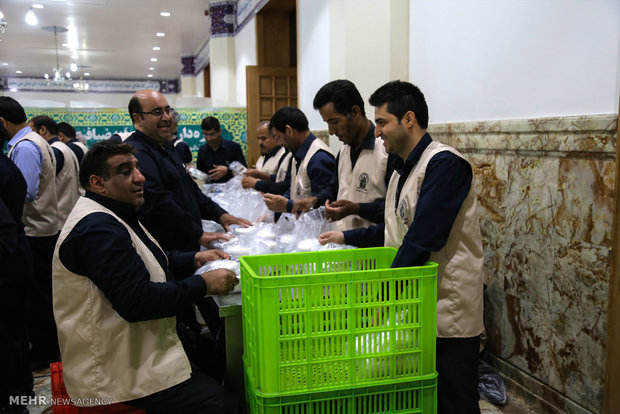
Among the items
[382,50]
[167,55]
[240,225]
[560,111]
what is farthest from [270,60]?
[167,55]

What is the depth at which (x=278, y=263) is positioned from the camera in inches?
62.5

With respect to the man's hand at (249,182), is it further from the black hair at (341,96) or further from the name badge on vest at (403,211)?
the name badge on vest at (403,211)

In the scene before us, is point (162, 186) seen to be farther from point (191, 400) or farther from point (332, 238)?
point (191, 400)

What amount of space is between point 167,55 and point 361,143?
1418cm

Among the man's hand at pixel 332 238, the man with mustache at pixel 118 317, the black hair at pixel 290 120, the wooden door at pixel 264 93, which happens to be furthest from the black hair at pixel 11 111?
the wooden door at pixel 264 93

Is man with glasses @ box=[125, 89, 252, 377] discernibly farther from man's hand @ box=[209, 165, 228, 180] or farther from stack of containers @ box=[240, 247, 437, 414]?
man's hand @ box=[209, 165, 228, 180]

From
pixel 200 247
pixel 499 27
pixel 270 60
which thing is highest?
pixel 270 60

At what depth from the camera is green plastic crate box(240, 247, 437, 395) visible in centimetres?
124

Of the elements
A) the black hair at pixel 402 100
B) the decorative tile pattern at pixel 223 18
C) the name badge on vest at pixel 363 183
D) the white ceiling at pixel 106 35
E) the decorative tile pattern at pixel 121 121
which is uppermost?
the white ceiling at pixel 106 35

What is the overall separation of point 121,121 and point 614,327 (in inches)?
291

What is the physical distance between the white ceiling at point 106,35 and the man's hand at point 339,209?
27.0 ft

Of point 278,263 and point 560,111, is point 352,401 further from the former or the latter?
point 560,111

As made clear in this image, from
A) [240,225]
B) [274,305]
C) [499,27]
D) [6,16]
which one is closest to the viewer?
[274,305]

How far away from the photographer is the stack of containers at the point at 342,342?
1239mm
